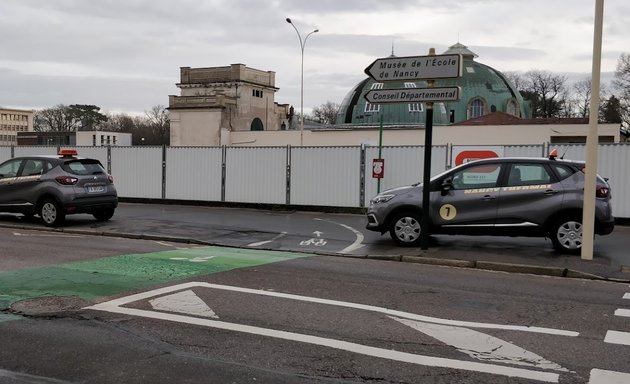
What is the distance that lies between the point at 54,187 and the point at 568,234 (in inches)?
435

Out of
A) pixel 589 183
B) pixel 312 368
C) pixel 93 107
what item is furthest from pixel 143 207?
pixel 93 107

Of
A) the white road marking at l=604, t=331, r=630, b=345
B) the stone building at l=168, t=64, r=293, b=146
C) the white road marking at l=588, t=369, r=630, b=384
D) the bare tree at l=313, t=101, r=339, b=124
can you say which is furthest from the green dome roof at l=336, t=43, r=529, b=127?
the white road marking at l=588, t=369, r=630, b=384

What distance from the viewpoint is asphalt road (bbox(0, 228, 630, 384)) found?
4590 mm

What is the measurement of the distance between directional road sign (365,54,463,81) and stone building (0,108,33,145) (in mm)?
116875

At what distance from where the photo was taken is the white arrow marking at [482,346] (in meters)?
4.85

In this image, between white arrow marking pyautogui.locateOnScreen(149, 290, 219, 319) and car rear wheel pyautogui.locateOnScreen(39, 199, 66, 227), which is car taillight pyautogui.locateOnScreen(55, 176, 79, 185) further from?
white arrow marking pyautogui.locateOnScreen(149, 290, 219, 319)

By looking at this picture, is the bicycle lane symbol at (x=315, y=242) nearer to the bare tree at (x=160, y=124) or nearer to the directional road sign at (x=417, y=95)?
the directional road sign at (x=417, y=95)

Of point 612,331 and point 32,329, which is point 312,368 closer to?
point 32,329

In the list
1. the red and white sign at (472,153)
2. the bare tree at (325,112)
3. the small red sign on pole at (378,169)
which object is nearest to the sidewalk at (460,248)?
the small red sign on pole at (378,169)

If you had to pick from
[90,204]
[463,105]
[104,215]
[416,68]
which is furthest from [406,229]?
[463,105]

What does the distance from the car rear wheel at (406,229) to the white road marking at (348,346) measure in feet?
19.4

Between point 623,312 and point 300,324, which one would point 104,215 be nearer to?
point 300,324

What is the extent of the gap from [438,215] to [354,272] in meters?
2.80

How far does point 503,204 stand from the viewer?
35.1 feet
